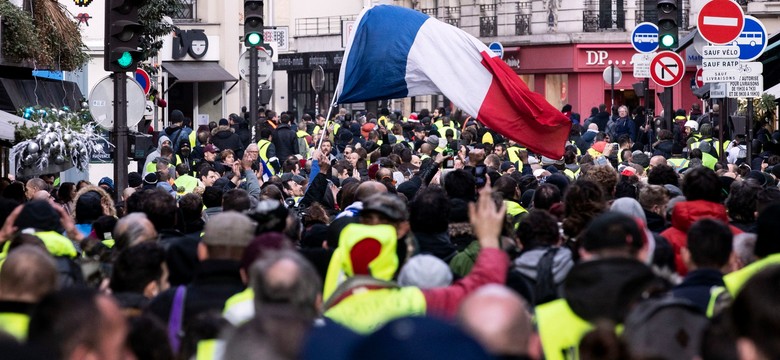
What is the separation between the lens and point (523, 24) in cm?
Answer: 5181

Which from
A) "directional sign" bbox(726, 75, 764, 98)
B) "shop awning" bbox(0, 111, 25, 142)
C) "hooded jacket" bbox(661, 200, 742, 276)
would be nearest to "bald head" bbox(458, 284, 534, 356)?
"hooded jacket" bbox(661, 200, 742, 276)

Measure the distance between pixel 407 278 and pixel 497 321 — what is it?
3246mm

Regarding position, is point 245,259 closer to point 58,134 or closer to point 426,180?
point 426,180

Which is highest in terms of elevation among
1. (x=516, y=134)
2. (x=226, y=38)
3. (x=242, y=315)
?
(x=226, y=38)

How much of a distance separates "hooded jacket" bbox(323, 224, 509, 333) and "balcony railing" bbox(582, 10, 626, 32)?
43197mm

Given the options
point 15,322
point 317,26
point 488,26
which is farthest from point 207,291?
point 317,26

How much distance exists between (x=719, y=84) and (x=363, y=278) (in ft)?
36.6

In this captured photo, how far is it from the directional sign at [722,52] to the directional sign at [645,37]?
A: 702 centimetres

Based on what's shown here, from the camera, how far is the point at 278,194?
13148mm

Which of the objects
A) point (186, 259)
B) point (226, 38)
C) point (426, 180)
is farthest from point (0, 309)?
point (226, 38)

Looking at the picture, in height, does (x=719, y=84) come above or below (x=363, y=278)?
above

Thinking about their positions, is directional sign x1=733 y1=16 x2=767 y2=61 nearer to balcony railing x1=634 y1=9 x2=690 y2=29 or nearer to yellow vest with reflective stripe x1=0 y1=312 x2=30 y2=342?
yellow vest with reflective stripe x1=0 y1=312 x2=30 y2=342

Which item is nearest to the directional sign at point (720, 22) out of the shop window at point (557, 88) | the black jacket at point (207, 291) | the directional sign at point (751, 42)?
the directional sign at point (751, 42)

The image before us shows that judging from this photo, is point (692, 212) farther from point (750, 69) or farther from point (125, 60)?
point (750, 69)
